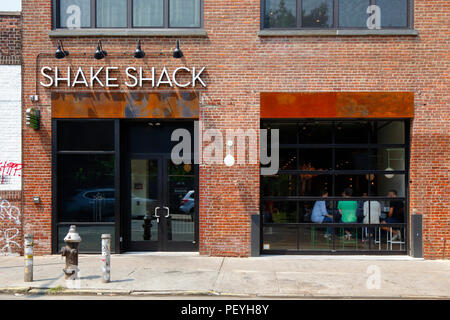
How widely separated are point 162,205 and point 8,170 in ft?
14.1

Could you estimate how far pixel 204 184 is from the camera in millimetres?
9961

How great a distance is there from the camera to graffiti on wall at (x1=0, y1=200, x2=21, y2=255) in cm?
1001

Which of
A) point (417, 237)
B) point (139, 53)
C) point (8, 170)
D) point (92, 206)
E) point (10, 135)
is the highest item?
point (139, 53)

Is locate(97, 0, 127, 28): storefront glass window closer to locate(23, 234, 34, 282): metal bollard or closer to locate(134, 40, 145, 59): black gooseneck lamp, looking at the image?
locate(134, 40, 145, 59): black gooseneck lamp

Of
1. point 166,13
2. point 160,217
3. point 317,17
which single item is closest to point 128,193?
point 160,217

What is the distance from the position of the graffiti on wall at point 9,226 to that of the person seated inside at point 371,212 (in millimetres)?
9598

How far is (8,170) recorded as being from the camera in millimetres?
10039

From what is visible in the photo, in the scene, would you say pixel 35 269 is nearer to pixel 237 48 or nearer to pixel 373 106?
pixel 237 48

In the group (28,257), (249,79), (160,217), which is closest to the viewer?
(28,257)

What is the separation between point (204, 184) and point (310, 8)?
5641mm

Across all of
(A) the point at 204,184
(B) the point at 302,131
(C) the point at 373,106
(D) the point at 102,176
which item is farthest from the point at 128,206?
(C) the point at 373,106

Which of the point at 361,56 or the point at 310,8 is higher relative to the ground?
the point at 310,8

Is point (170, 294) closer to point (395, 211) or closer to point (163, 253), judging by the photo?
point (163, 253)

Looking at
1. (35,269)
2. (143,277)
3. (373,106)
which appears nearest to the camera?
(143,277)
